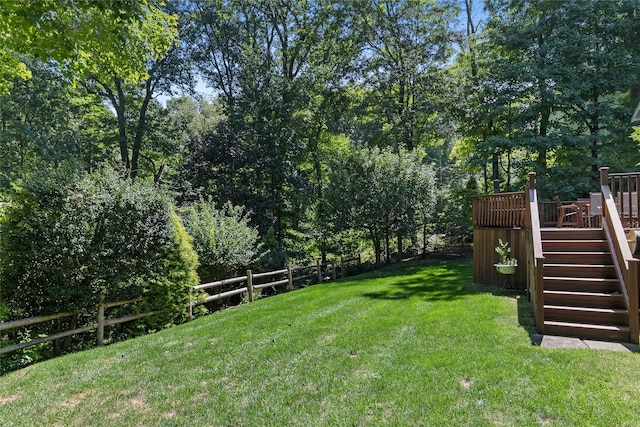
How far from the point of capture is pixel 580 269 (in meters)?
6.04

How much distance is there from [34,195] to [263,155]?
405 inches

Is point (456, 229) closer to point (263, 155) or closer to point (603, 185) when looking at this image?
point (263, 155)

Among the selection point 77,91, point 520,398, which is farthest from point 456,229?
point 77,91

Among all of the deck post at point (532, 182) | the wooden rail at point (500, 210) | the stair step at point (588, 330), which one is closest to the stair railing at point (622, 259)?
the stair step at point (588, 330)

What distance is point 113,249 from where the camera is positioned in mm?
6508

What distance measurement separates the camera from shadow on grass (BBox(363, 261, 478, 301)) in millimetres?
8195

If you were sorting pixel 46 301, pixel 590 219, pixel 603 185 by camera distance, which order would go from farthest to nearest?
pixel 590 219 < pixel 603 185 < pixel 46 301

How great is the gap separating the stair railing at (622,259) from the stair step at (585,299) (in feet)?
0.44

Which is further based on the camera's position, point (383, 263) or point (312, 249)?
point (383, 263)

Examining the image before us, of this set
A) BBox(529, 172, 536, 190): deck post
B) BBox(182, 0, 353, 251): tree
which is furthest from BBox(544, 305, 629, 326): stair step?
BBox(182, 0, 353, 251): tree

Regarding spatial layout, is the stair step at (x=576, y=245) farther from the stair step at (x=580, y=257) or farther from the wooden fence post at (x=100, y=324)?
the wooden fence post at (x=100, y=324)

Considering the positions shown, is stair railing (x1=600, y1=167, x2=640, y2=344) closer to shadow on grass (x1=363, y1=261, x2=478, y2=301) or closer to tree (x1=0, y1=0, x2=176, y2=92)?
shadow on grass (x1=363, y1=261, x2=478, y2=301)

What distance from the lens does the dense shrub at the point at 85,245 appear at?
571cm

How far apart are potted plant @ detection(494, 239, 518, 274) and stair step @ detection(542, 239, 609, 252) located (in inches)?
43.5
